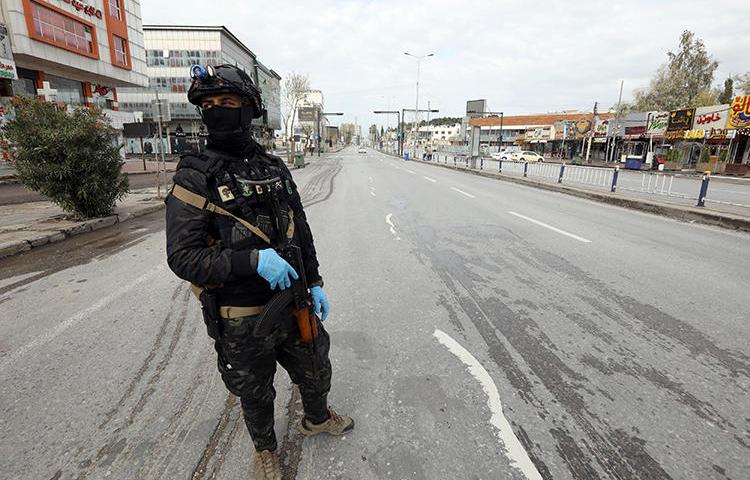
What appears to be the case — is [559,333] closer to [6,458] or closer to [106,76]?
[6,458]

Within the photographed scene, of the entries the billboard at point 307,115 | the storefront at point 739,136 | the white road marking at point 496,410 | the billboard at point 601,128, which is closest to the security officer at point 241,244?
the white road marking at point 496,410

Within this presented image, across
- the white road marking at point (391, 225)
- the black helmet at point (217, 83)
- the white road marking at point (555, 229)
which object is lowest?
the white road marking at point (391, 225)

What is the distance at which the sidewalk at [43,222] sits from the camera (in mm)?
6625

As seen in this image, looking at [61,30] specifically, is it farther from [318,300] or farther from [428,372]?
[428,372]

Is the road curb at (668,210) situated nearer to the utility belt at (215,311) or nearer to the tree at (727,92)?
the utility belt at (215,311)

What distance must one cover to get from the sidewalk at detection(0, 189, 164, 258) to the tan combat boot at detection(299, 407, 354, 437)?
678 cm

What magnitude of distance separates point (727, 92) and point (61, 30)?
65.1 metres

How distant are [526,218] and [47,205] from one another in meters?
12.9

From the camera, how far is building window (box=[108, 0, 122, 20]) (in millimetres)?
26595

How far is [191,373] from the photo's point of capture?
298 centimetres

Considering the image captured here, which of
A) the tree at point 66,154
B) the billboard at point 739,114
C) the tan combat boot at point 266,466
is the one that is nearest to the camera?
the tan combat boot at point 266,466

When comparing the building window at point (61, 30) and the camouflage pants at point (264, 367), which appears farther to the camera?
the building window at point (61, 30)

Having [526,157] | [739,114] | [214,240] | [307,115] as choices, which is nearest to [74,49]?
[214,240]

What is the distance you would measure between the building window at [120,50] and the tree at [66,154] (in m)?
24.9
